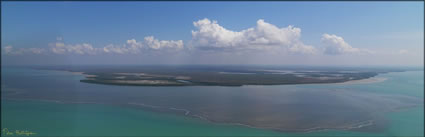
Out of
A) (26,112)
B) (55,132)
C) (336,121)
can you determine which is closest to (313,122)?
(336,121)

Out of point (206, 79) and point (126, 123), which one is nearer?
point (126, 123)

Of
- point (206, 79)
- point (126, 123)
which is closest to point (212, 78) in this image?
point (206, 79)

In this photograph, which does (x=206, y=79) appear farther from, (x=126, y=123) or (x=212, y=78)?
(x=126, y=123)

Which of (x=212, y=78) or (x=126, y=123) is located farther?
(x=212, y=78)

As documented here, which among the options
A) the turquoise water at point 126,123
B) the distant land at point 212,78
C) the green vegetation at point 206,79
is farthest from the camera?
the distant land at point 212,78

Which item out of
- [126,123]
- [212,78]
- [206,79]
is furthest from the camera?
[212,78]

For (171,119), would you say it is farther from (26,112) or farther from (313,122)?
(26,112)

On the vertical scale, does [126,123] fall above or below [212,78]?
below

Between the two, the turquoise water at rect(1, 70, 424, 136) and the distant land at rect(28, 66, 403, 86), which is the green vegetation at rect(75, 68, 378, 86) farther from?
the turquoise water at rect(1, 70, 424, 136)

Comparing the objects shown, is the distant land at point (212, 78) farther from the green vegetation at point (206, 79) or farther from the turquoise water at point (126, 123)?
the turquoise water at point (126, 123)

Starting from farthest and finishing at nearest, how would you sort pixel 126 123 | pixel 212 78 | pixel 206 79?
pixel 212 78
pixel 206 79
pixel 126 123

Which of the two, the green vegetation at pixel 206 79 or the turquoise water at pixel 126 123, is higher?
the green vegetation at pixel 206 79

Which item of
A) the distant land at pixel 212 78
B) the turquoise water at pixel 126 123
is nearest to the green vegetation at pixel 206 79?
the distant land at pixel 212 78

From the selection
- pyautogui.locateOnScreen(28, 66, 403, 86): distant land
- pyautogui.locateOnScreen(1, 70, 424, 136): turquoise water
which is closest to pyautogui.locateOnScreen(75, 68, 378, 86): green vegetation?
pyautogui.locateOnScreen(28, 66, 403, 86): distant land
